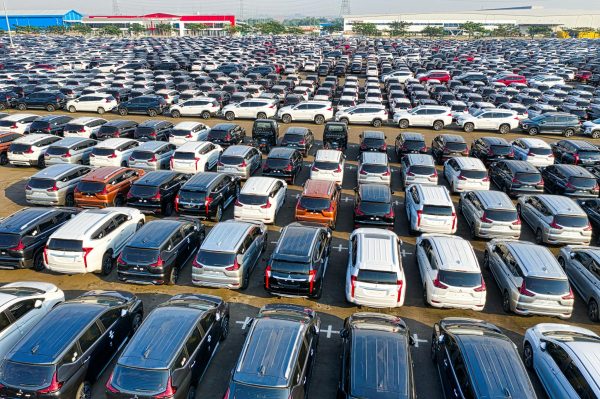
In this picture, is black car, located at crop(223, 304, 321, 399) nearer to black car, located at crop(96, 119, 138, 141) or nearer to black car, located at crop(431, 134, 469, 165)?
black car, located at crop(431, 134, 469, 165)

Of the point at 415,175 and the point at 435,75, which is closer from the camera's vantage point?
the point at 415,175

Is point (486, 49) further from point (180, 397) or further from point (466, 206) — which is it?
point (180, 397)

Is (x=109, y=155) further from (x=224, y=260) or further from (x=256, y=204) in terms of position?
(x=224, y=260)

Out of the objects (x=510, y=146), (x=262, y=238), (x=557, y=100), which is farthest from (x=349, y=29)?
(x=262, y=238)

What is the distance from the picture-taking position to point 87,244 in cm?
1253

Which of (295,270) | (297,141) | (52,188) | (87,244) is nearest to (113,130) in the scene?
(52,188)

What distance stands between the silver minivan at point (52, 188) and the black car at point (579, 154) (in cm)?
2278

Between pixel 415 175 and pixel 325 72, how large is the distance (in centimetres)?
3783

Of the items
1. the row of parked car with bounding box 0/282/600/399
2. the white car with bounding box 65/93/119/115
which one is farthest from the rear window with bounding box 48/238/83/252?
the white car with bounding box 65/93/119/115

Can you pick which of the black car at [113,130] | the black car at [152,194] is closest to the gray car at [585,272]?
the black car at [152,194]

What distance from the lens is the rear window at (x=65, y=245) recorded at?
12445 mm

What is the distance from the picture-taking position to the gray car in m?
11.9

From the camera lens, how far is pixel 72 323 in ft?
28.6

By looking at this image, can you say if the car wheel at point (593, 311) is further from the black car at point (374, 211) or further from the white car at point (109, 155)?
the white car at point (109, 155)
